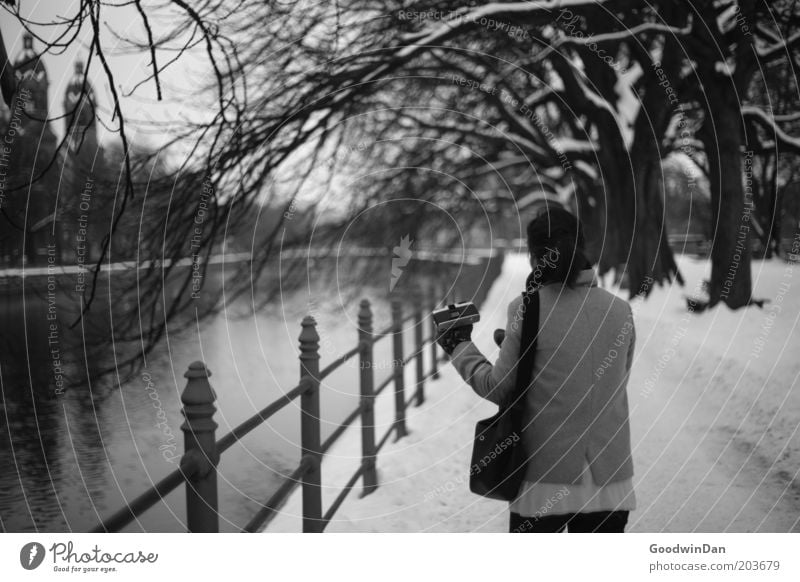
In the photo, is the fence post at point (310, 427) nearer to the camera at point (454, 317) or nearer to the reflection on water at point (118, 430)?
the reflection on water at point (118, 430)

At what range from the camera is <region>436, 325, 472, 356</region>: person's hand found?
228 cm

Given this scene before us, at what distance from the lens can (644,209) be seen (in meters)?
7.30

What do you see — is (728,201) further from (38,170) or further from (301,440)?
(38,170)

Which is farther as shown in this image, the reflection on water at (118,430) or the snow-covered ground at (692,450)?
the reflection on water at (118,430)

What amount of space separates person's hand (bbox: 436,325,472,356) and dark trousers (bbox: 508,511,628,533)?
1.79 feet

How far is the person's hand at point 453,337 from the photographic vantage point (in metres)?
2.28

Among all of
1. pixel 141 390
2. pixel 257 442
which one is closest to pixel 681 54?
pixel 257 442

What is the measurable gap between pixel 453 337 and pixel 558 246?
423mm

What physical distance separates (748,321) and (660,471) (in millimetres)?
1416

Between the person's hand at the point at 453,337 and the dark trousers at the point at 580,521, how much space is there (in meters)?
0.54

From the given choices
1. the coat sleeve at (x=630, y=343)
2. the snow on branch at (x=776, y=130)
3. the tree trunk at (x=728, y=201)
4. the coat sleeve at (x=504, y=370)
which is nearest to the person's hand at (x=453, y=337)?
the coat sleeve at (x=504, y=370)
